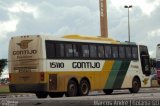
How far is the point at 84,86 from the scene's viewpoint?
29031mm

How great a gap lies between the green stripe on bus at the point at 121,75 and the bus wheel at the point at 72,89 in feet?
13.5

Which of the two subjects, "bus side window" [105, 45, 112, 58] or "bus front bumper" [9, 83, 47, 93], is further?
"bus side window" [105, 45, 112, 58]

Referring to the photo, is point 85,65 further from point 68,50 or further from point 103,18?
point 103,18

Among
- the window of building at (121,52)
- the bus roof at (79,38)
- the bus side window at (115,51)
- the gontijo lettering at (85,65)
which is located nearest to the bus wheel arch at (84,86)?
the gontijo lettering at (85,65)

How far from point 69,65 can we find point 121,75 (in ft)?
17.4

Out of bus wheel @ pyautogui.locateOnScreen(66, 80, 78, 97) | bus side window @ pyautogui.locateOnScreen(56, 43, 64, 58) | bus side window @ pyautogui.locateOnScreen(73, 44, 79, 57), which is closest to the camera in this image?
bus side window @ pyautogui.locateOnScreen(56, 43, 64, 58)

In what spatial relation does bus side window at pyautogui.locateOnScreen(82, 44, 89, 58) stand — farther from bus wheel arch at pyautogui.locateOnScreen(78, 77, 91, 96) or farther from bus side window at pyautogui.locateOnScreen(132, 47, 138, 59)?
bus side window at pyautogui.locateOnScreen(132, 47, 138, 59)

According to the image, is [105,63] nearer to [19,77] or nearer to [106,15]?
[19,77]

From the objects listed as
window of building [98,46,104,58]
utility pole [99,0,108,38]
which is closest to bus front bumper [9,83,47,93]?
→ window of building [98,46,104,58]

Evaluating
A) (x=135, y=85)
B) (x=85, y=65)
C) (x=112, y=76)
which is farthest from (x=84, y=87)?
(x=135, y=85)

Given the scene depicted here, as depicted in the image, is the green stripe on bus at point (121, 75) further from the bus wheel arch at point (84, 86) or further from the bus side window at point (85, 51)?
the bus side window at point (85, 51)

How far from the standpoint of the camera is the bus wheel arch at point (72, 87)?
2777 cm

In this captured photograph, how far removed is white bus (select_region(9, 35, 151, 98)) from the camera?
26422 millimetres

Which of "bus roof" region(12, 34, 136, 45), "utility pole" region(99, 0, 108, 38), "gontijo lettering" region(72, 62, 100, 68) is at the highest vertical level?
"utility pole" region(99, 0, 108, 38)
